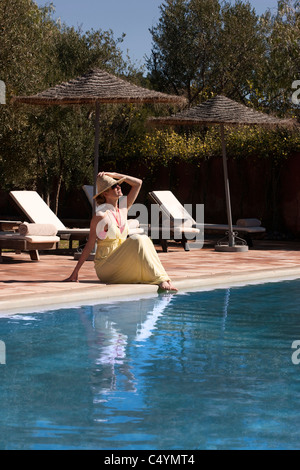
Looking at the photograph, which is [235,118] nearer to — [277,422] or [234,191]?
[234,191]

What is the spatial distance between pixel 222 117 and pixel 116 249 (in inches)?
228

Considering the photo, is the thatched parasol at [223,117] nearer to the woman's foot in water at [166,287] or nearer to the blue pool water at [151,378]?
the woman's foot in water at [166,287]

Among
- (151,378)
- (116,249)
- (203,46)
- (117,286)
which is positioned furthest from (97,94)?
(203,46)

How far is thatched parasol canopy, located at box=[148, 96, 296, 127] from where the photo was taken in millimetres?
14096

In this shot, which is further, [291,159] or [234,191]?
[234,191]

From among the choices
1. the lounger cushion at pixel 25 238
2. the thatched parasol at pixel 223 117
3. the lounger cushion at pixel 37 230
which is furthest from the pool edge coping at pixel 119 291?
the thatched parasol at pixel 223 117

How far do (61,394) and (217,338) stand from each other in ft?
7.37

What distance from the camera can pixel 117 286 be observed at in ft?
29.6

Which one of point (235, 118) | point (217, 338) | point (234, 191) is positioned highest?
point (235, 118)

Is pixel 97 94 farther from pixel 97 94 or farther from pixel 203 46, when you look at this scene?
pixel 203 46

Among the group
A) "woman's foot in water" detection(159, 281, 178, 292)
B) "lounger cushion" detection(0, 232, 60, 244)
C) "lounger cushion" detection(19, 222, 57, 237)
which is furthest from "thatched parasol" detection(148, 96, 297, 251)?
"woman's foot in water" detection(159, 281, 178, 292)

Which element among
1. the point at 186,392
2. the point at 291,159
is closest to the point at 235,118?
the point at 291,159

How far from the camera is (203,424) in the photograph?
428cm

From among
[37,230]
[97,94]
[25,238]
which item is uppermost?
[97,94]
